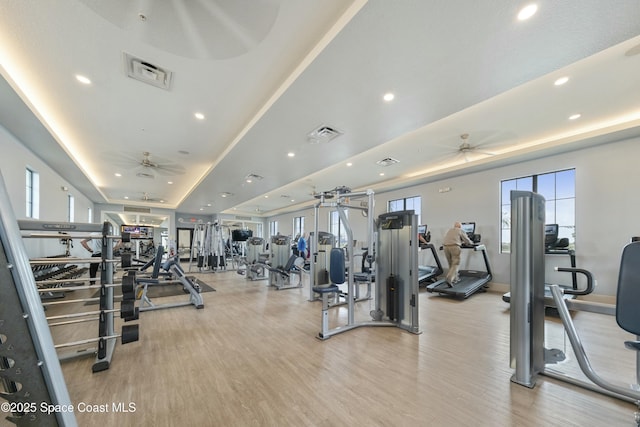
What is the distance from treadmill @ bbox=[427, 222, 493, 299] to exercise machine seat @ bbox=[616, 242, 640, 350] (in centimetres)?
409

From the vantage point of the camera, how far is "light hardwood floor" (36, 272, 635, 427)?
6.14ft

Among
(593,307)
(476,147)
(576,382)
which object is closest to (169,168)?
(476,147)

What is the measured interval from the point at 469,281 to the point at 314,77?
240 inches

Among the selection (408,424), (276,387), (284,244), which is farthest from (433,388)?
(284,244)

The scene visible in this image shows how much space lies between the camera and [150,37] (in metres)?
2.48

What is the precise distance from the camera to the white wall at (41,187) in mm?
4445

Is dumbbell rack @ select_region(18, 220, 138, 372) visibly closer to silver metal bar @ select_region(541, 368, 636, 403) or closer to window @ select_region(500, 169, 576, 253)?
silver metal bar @ select_region(541, 368, 636, 403)

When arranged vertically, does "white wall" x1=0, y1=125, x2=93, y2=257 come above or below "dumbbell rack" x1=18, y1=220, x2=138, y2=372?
above

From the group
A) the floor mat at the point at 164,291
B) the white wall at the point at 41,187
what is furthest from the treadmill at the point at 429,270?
the white wall at the point at 41,187

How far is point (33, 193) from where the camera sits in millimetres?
5730

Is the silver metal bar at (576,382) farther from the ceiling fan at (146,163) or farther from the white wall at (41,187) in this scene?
the ceiling fan at (146,163)

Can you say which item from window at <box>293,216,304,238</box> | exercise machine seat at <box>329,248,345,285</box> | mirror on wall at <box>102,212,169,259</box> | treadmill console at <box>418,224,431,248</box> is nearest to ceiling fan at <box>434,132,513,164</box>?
treadmill console at <box>418,224,431,248</box>

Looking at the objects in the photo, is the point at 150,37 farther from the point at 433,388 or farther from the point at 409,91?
the point at 433,388

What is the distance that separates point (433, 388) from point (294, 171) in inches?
229
